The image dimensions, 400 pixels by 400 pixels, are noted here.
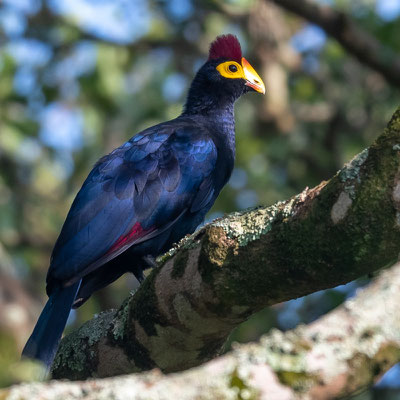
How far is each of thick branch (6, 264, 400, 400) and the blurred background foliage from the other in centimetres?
456

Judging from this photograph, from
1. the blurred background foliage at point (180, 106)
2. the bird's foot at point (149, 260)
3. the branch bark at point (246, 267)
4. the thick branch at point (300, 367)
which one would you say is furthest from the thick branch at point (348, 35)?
the thick branch at point (300, 367)

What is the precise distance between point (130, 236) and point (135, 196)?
0.28 meters

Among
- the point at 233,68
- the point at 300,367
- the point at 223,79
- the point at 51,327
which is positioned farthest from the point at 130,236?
the point at 300,367

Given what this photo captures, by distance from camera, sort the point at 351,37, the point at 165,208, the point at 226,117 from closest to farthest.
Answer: the point at 165,208, the point at 226,117, the point at 351,37

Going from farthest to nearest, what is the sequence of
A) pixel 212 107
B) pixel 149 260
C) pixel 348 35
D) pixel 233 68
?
pixel 348 35 < pixel 233 68 < pixel 212 107 < pixel 149 260

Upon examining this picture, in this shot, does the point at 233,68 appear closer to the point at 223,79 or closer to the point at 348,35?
the point at 223,79

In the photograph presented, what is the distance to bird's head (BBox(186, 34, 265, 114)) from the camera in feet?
18.0

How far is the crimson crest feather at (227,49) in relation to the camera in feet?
18.5

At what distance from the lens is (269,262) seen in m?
2.60

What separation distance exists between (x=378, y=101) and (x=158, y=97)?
2.42 meters

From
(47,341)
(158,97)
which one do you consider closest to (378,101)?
(158,97)

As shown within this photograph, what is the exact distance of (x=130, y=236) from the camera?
4223mm

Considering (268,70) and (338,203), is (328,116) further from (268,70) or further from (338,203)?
(338,203)

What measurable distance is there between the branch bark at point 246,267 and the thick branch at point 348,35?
386cm
